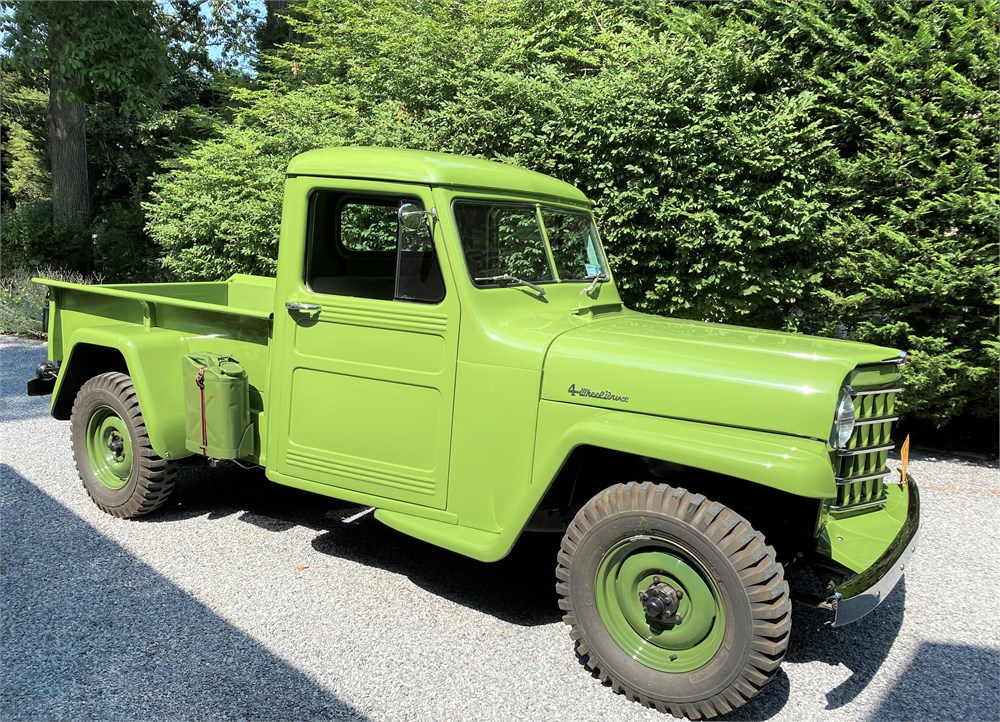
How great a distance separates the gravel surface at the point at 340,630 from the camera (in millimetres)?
2814

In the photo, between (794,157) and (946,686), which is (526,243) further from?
(794,157)

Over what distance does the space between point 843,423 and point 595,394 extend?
0.96 meters

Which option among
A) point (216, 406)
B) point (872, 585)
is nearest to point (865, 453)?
point (872, 585)

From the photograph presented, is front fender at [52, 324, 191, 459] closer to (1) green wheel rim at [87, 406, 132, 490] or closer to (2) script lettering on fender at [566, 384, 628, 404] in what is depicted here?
(1) green wheel rim at [87, 406, 132, 490]

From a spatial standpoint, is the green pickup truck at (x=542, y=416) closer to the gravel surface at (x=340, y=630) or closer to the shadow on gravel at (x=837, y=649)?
the shadow on gravel at (x=837, y=649)

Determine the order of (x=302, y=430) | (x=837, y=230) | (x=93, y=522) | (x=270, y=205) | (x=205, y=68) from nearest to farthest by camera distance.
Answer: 1. (x=302, y=430)
2. (x=93, y=522)
3. (x=837, y=230)
4. (x=270, y=205)
5. (x=205, y=68)

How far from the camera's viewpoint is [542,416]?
10.3 ft

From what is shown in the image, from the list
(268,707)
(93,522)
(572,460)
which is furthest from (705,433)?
(93,522)

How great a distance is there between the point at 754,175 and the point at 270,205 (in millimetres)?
5109

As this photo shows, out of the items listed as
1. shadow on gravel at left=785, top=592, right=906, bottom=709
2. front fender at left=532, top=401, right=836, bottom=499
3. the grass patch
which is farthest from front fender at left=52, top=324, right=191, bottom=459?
the grass patch

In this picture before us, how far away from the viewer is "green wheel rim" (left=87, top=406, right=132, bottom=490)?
450 centimetres

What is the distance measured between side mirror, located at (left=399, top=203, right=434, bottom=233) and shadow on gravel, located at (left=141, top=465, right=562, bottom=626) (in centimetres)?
183

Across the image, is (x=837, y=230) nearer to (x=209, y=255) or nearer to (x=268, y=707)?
(x=268, y=707)

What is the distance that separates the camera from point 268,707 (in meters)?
2.75
